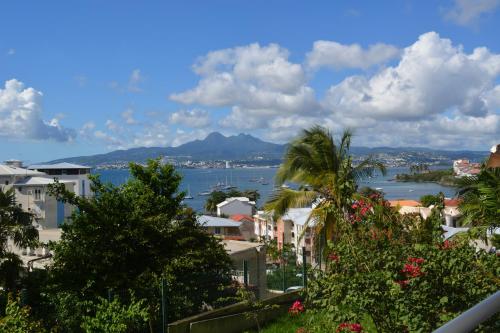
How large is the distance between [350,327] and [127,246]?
9969 millimetres

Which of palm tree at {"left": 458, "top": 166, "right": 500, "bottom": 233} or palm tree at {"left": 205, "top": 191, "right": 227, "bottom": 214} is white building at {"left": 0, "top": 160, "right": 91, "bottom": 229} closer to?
palm tree at {"left": 205, "top": 191, "right": 227, "bottom": 214}

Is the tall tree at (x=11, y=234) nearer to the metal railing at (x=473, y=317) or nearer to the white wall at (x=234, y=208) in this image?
the metal railing at (x=473, y=317)

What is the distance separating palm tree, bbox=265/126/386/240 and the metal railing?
47.0ft

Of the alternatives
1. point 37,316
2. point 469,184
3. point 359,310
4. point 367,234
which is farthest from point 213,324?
point 469,184

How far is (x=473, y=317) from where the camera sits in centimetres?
217

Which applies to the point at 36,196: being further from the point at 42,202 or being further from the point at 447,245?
the point at 447,245

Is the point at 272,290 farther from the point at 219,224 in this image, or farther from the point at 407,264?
the point at 219,224

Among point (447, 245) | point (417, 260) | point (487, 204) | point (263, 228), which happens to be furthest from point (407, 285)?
point (263, 228)

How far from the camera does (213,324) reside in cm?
1115

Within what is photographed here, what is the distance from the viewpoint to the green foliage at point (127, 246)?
46.0 ft

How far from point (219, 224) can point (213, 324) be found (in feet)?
171

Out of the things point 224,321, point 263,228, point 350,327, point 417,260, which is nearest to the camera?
point 350,327

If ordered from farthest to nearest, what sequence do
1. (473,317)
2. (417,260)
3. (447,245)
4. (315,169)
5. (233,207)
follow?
(233,207) → (315,169) → (447,245) → (417,260) → (473,317)

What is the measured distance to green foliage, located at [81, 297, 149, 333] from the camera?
10.0 metres
